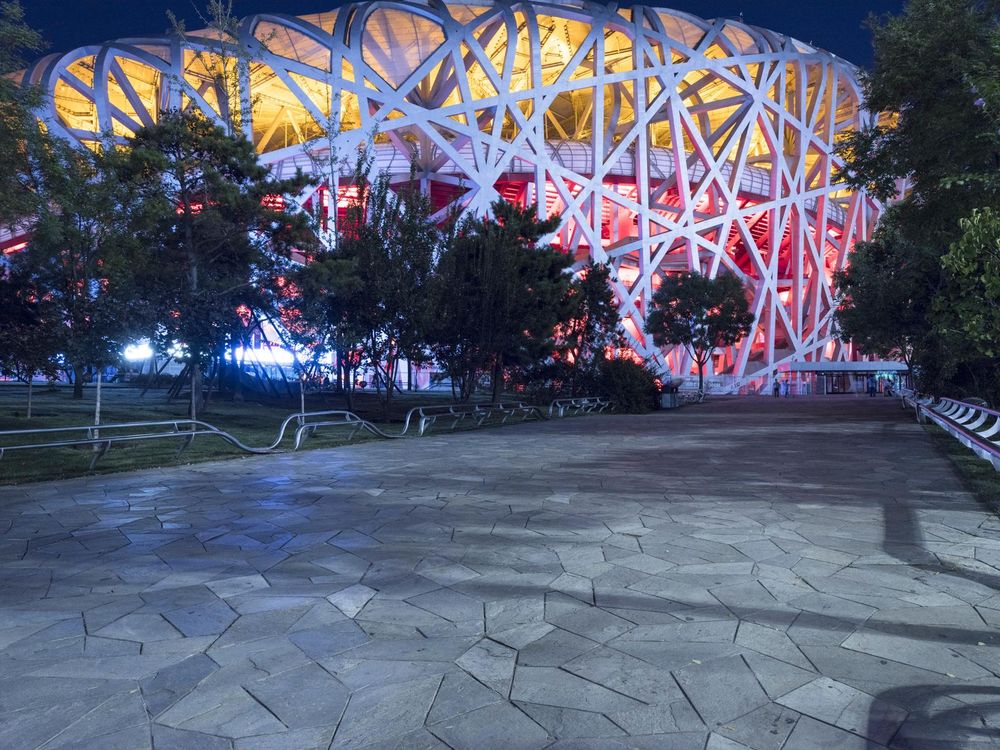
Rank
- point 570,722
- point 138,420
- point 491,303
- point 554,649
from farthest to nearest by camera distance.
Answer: point 491,303 → point 138,420 → point 554,649 → point 570,722

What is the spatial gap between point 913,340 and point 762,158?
4482cm

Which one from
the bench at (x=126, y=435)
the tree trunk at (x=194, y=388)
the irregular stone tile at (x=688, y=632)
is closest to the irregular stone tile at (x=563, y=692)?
the irregular stone tile at (x=688, y=632)

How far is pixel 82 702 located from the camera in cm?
256

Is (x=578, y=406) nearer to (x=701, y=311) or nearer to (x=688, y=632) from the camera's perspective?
(x=701, y=311)

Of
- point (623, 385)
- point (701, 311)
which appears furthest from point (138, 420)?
point (701, 311)

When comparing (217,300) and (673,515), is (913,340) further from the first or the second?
(217,300)

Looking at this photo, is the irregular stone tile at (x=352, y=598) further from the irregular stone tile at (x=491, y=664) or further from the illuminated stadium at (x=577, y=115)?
the illuminated stadium at (x=577, y=115)

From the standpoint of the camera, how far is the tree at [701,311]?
131 ft

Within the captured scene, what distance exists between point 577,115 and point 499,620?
59840mm

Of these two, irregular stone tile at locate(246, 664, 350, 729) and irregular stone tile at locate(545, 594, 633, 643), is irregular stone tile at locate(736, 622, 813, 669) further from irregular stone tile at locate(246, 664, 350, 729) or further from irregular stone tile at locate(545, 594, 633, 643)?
irregular stone tile at locate(246, 664, 350, 729)

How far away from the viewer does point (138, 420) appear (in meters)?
16.5

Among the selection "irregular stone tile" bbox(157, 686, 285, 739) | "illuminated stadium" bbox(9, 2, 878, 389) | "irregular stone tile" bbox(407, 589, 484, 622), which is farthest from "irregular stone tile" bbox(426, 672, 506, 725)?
"illuminated stadium" bbox(9, 2, 878, 389)

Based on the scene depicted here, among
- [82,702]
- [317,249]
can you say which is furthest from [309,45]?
[82,702]

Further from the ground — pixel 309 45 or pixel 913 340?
pixel 309 45
